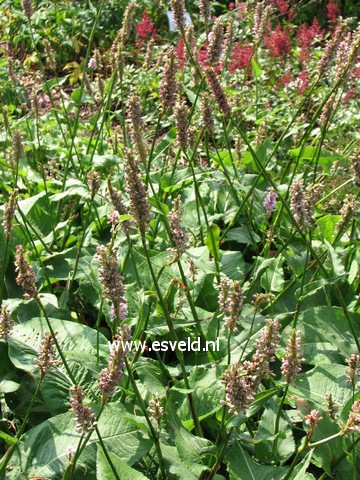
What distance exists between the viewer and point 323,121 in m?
2.73

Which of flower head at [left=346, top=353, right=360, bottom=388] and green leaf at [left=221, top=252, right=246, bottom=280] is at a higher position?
flower head at [left=346, top=353, right=360, bottom=388]

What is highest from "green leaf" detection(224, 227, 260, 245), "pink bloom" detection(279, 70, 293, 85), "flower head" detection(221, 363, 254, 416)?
"pink bloom" detection(279, 70, 293, 85)

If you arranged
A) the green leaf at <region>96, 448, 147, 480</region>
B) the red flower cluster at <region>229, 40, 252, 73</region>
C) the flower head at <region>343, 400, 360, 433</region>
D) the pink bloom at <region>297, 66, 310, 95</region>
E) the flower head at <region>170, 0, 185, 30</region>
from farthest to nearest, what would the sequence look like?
the red flower cluster at <region>229, 40, 252, 73</region>
the pink bloom at <region>297, 66, 310, 95</region>
the flower head at <region>170, 0, 185, 30</region>
the green leaf at <region>96, 448, 147, 480</region>
the flower head at <region>343, 400, 360, 433</region>

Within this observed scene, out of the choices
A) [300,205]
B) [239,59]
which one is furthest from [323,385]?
[239,59]

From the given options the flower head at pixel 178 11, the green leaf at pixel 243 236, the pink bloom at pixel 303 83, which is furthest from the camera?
the pink bloom at pixel 303 83

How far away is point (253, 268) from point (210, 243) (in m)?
0.22

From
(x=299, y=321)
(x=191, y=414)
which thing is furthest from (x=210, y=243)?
(x=191, y=414)

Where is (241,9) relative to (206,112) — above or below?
above

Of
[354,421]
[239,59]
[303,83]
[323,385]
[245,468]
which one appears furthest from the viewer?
[239,59]

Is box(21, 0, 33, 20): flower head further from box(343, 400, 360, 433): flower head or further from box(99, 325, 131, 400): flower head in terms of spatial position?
box(343, 400, 360, 433): flower head

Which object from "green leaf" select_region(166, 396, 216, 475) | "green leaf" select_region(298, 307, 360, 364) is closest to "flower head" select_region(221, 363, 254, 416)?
"green leaf" select_region(166, 396, 216, 475)

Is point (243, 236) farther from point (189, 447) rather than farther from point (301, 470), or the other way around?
point (301, 470)

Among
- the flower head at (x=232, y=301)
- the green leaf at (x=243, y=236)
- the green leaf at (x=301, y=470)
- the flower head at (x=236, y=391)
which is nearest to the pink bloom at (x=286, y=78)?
the green leaf at (x=243, y=236)

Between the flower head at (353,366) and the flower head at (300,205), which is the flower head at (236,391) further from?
the flower head at (300,205)
